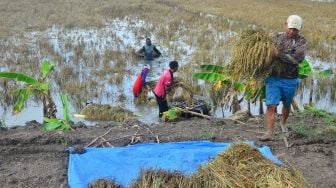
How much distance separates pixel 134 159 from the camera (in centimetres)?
618

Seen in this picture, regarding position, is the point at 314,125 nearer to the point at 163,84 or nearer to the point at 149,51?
the point at 163,84

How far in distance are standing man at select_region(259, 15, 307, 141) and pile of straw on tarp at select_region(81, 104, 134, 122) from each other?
3.77 metres

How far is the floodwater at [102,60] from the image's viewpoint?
11.4m

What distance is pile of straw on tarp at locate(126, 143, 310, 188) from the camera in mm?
4598

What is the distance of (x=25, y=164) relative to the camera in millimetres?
6281

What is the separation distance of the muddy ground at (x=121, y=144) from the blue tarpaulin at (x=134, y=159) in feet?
0.71

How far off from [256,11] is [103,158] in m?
20.0

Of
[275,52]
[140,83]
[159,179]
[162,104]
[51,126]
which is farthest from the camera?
[140,83]

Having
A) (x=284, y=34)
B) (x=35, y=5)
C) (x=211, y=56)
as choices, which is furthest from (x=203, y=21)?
(x=284, y=34)

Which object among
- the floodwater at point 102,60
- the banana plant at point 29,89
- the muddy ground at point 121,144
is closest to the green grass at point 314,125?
the muddy ground at point 121,144

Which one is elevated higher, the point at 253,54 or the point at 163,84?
the point at 253,54

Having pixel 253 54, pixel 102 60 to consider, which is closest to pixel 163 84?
pixel 253 54

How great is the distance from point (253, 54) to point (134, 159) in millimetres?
2069

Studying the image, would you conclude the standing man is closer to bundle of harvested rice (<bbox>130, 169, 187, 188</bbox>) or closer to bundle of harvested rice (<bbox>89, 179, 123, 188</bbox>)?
bundle of harvested rice (<bbox>130, 169, 187, 188</bbox>)
